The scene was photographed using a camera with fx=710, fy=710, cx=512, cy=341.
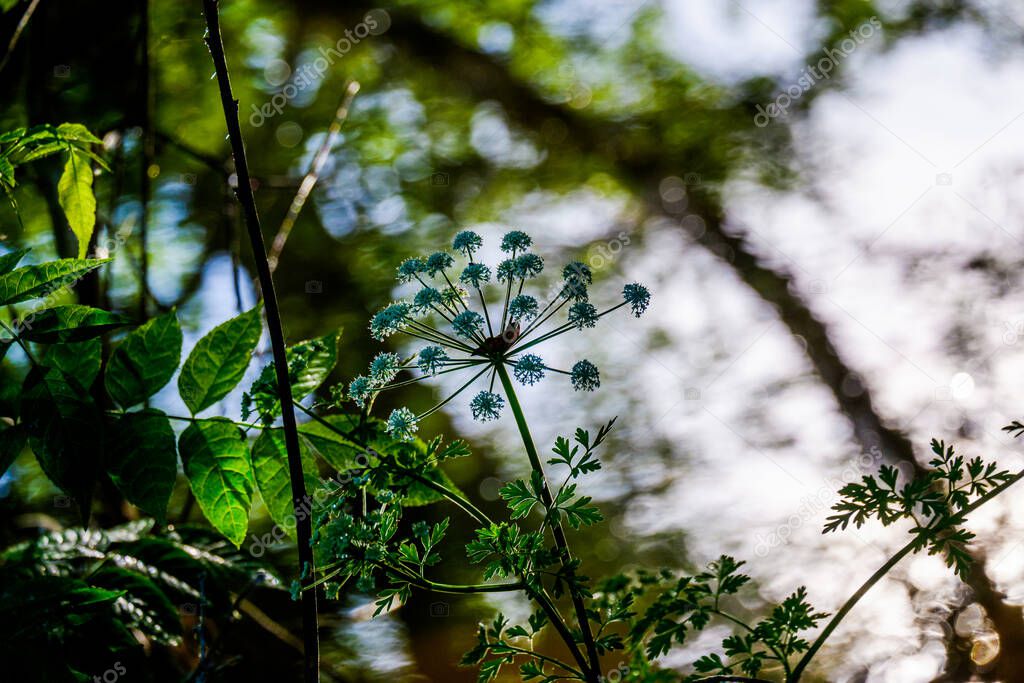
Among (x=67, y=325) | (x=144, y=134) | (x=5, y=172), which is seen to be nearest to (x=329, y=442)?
(x=67, y=325)

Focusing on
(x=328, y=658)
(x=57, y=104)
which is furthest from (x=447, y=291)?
(x=57, y=104)

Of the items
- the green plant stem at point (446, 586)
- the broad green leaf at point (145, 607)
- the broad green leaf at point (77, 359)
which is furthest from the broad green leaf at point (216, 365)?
the green plant stem at point (446, 586)

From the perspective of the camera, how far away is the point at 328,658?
62.4 inches

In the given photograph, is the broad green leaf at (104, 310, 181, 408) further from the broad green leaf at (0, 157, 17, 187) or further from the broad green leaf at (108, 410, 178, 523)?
the broad green leaf at (0, 157, 17, 187)

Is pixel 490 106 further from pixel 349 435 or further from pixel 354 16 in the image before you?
pixel 349 435

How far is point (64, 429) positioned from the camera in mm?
714

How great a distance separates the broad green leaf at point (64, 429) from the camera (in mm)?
703

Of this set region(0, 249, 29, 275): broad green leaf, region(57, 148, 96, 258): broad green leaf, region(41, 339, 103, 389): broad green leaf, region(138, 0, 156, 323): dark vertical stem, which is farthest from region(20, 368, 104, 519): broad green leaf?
region(138, 0, 156, 323): dark vertical stem

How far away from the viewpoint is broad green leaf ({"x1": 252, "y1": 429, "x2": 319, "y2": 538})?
0.79 m

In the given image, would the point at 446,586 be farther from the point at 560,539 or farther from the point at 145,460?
the point at 145,460

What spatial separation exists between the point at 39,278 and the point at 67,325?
0.19ft

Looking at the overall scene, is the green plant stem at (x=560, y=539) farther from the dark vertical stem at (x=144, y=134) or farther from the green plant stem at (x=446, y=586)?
the dark vertical stem at (x=144, y=134)

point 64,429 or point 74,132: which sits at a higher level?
point 74,132

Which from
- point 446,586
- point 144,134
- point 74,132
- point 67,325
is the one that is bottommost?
point 446,586
